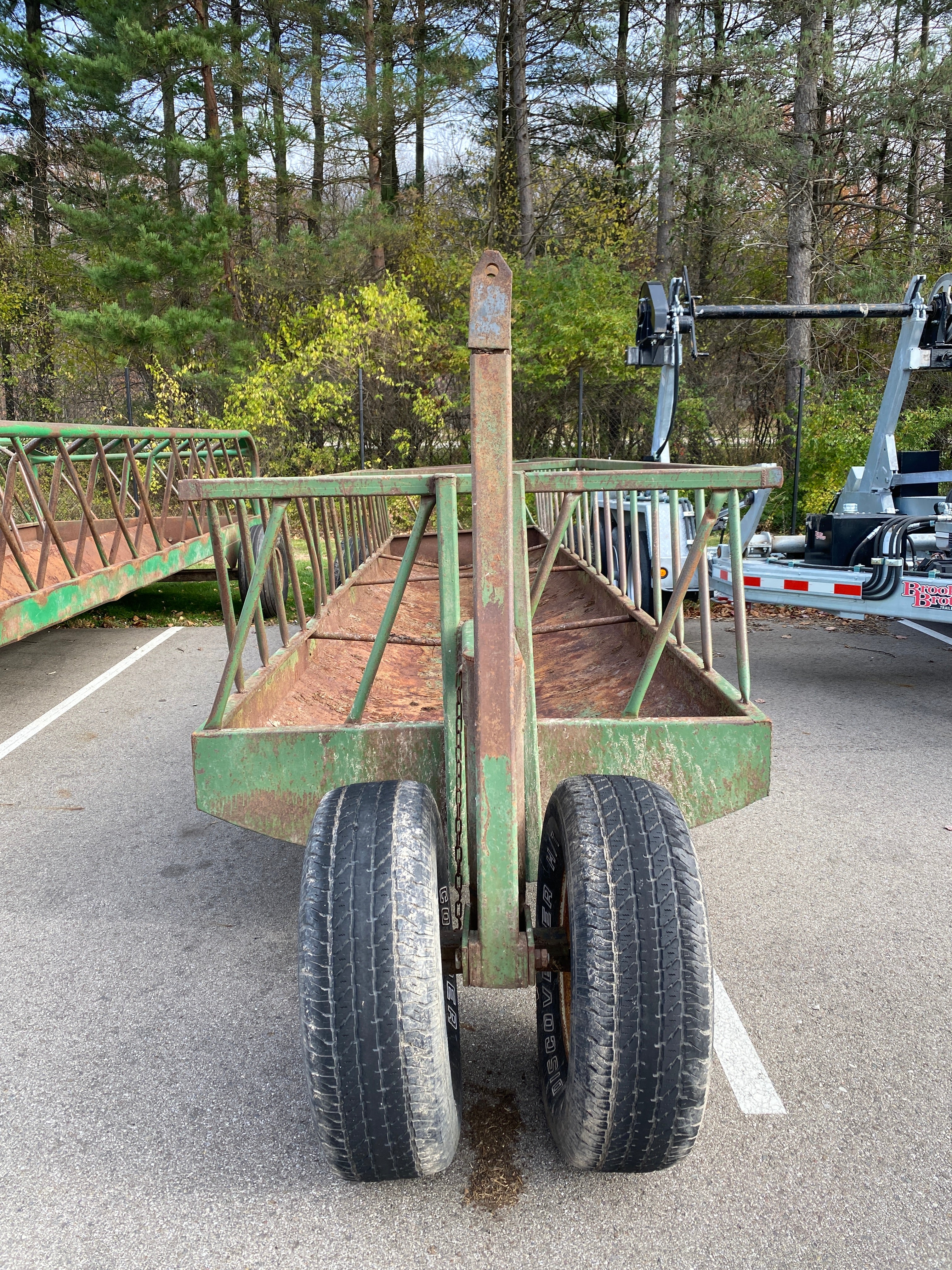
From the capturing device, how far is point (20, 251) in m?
17.6

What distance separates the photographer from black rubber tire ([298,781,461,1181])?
1733 millimetres

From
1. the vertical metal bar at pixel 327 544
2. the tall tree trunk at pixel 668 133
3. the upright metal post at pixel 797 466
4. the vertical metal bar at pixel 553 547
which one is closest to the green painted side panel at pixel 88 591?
the vertical metal bar at pixel 327 544

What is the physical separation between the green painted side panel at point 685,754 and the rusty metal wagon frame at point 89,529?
5.18 feet

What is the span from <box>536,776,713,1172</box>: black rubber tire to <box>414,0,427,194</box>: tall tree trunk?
17540 mm

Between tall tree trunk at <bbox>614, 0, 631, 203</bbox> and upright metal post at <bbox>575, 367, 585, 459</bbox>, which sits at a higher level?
tall tree trunk at <bbox>614, 0, 631, 203</bbox>

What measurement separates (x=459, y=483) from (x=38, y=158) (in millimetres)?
19558

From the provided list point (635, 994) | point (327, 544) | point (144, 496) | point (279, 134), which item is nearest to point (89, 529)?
point (144, 496)

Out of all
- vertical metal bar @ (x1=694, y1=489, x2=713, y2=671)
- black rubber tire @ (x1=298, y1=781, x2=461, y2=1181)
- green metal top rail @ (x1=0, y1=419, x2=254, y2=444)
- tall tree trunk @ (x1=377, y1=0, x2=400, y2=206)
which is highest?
tall tree trunk @ (x1=377, y1=0, x2=400, y2=206)

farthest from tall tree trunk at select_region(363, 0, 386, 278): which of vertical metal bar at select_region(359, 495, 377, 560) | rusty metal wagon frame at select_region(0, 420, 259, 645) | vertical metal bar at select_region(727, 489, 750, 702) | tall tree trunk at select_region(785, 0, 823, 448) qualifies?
vertical metal bar at select_region(727, 489, 750, 702)

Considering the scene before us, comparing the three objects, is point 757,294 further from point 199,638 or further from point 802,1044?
point 802,1044

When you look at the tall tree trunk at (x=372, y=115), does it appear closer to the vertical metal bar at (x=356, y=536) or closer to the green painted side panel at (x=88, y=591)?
the vertical metal bar at (x=356, y=536)

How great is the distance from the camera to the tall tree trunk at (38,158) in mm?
17562

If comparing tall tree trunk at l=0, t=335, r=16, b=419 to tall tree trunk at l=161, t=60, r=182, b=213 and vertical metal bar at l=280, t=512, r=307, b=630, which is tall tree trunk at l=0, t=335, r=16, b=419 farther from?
vertical metal bar at l=280, t=512, r=307, b=630

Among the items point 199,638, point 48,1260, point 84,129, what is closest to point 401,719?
point 48,1260
